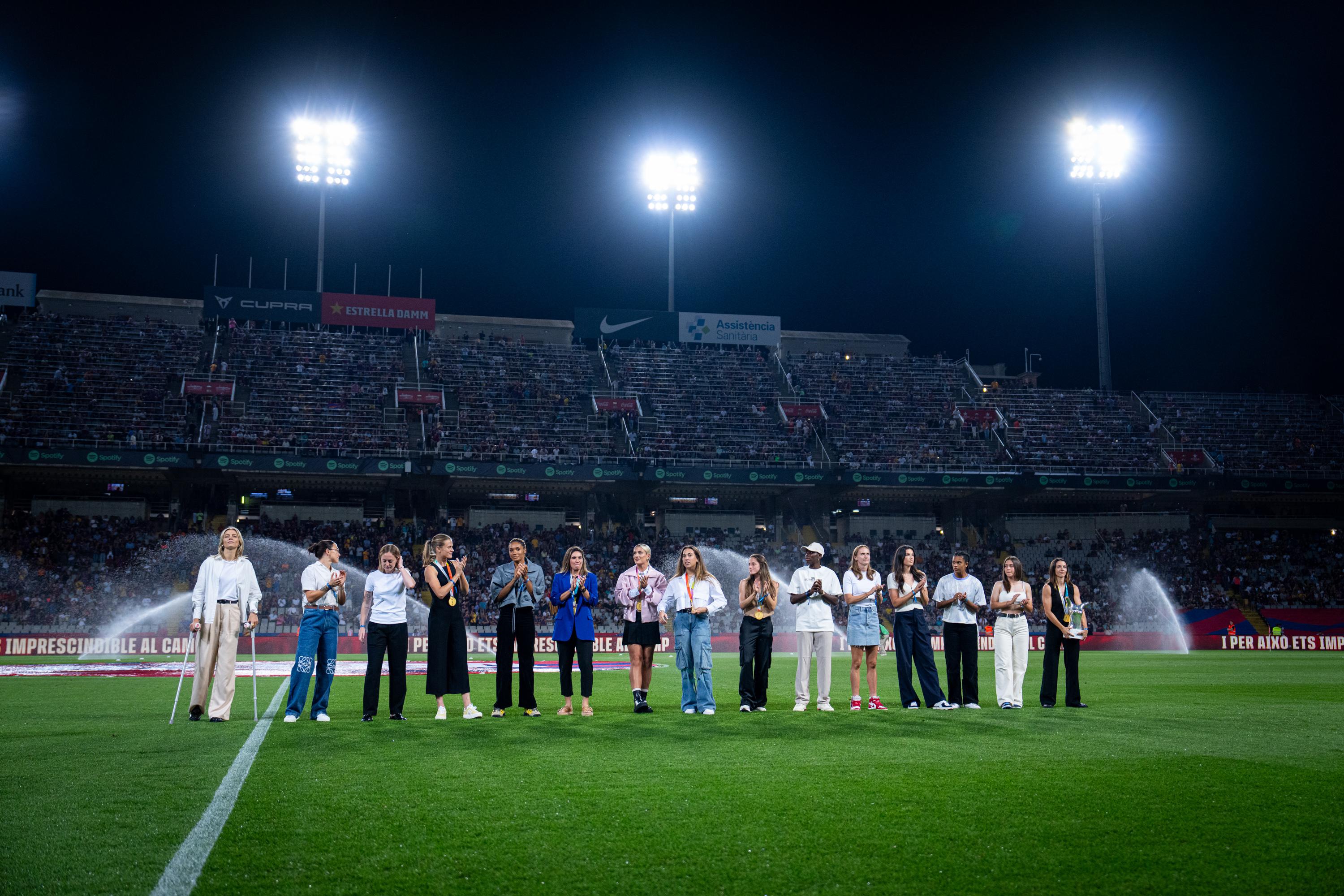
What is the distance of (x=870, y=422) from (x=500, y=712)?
3695cm

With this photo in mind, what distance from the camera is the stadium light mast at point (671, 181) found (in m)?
47.0

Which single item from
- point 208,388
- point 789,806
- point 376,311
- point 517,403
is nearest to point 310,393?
point 208,388

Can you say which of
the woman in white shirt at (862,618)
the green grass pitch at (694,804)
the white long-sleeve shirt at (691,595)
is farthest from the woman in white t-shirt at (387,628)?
the woman in white shirt at (862,618)

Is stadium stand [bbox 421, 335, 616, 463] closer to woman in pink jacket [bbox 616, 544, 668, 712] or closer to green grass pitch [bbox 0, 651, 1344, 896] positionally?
woman in pink jacket [bbox 616, 544, 668, 712]

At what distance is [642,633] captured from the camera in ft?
38.5

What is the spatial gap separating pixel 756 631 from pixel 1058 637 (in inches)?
153

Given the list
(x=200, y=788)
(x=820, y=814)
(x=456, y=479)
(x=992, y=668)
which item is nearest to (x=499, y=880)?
(x=820, y=814)

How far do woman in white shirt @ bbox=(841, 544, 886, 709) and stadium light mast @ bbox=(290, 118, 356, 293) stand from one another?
37479mm

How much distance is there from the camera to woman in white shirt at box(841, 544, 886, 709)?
12.0 m

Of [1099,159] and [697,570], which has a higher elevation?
[1099,159]

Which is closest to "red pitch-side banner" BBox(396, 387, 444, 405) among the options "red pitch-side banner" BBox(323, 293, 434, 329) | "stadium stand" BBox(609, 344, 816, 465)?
"red pitch-side banner" BBox(323, 293, 434, 329)

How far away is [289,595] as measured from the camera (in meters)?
33.8

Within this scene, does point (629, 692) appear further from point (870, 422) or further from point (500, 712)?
point (870, 422)

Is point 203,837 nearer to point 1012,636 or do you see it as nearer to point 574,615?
point 574,615
